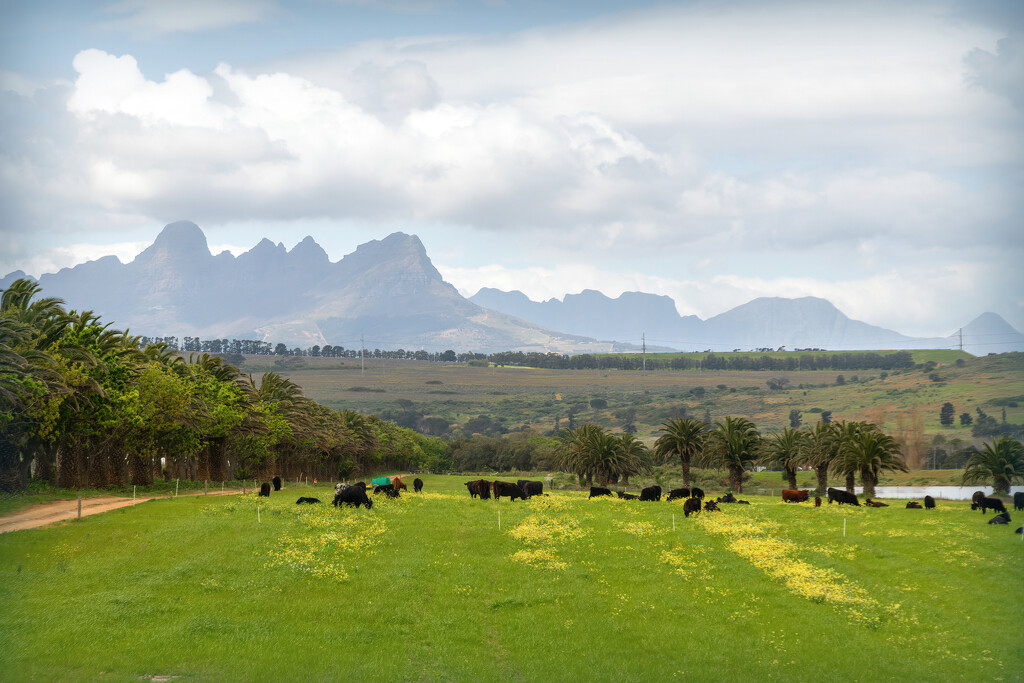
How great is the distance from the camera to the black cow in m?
46.0

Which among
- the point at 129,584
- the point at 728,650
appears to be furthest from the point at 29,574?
the point at 728,650

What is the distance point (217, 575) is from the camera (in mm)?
31922

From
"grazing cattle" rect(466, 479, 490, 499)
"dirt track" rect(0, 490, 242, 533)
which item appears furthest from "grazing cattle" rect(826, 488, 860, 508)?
"dirt track" rect(0, 490, 242, 533)

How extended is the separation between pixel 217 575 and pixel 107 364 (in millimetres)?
34196

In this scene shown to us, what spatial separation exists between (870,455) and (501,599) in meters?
50.2

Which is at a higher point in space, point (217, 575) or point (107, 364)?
point (107, 364)

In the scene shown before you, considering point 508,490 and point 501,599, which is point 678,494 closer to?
point 508,490

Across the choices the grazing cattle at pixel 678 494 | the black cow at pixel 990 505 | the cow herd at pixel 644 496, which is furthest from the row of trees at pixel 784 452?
the grazing cattle at pixel 678 494

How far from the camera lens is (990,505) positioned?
1865 inches

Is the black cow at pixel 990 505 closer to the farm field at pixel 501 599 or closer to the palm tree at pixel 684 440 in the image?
the farm field at pixel 501 599

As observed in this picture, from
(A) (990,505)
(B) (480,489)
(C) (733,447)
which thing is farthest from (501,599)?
(C) (733,447)

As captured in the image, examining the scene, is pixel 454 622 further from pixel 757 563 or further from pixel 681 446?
pixel 681 446

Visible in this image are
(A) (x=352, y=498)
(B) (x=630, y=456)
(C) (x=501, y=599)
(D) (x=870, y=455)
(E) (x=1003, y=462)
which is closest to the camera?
(C) (x=501, y=599)

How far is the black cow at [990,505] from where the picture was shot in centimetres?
4600
